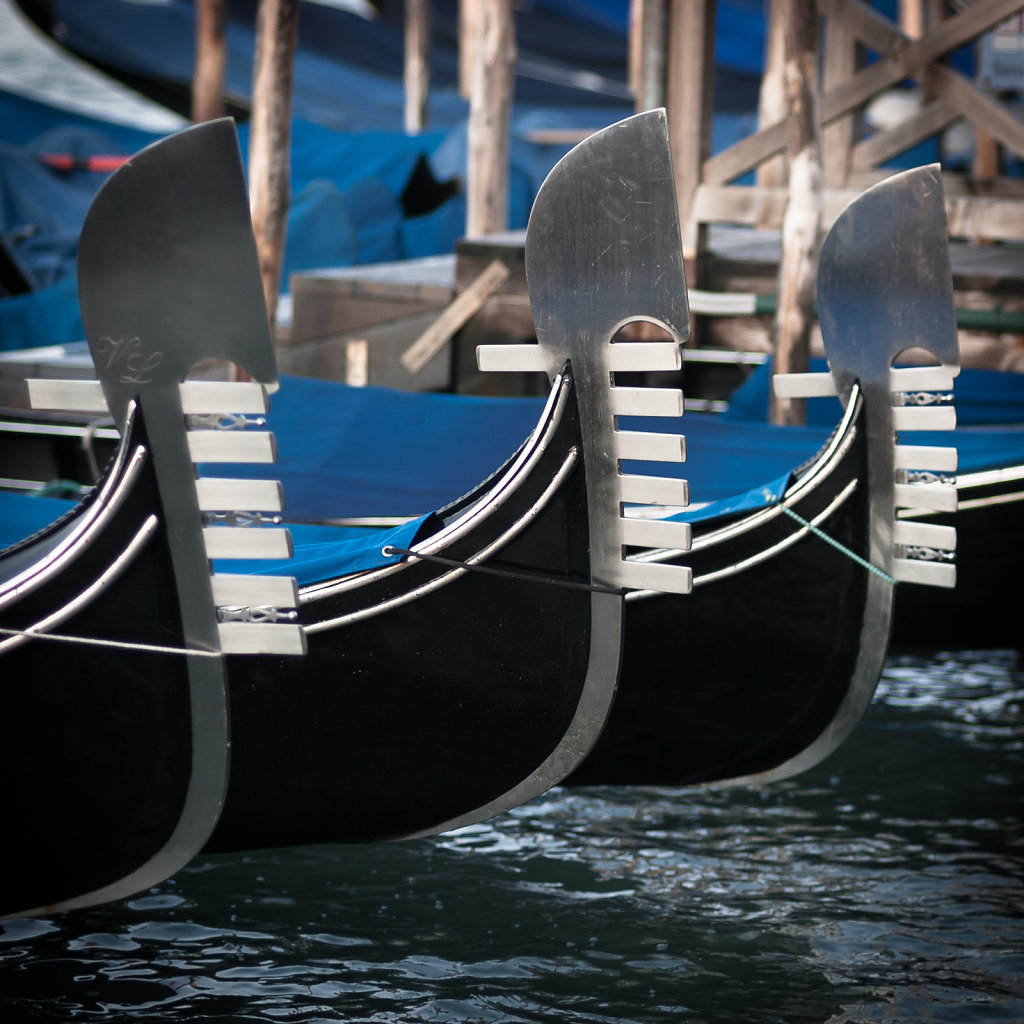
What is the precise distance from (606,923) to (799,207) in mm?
2970

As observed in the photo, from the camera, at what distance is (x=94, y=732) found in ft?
9.56

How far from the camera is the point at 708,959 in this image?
346 centimetres

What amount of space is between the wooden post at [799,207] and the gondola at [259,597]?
2.64m

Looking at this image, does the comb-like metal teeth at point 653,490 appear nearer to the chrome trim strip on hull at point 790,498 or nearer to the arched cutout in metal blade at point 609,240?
the arched cutout in metal blade at point 609,240

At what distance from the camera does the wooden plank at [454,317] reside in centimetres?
633

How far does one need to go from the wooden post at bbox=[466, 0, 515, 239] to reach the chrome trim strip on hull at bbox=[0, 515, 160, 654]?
15.9 feet

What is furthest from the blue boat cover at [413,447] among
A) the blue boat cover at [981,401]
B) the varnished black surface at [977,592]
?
the blue boat cover at [981,401]

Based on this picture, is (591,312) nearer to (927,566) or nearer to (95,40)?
(927,566)

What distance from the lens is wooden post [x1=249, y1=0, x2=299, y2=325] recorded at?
5.99 meters

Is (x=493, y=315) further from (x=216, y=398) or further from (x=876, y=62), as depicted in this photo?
(x=216, y=398)

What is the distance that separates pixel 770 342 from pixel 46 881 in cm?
416

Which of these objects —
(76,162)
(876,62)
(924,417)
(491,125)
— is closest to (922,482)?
(924,417)

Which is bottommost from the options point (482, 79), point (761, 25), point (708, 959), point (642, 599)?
point (708, 959)

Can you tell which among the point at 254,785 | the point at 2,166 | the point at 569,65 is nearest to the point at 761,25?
the point at 569,65
